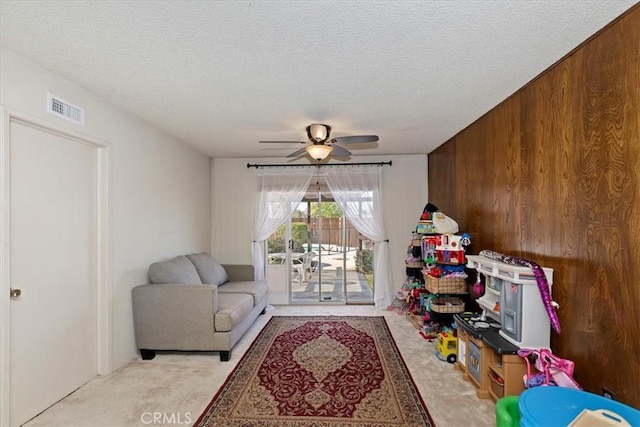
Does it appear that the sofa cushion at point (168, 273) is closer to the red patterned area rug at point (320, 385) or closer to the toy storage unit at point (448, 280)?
the red patterned area rug at point (320, 385)

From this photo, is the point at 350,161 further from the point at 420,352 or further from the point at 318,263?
the point at 420,352

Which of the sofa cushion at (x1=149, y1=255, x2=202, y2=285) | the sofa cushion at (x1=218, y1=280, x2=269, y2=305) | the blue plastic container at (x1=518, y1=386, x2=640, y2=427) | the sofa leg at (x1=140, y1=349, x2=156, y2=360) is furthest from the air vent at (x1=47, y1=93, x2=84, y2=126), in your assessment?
the blue plastic container at (x1=518, y1=386, x2=640, y2=427)

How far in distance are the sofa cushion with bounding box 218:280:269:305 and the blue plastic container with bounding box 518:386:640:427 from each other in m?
3.23

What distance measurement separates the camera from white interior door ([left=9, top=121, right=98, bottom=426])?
86.0 inches

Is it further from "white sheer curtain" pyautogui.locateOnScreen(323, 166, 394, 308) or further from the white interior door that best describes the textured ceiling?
"white sheer curtain" pyautogui.locateOnScreen(323, 166, 394, 308)

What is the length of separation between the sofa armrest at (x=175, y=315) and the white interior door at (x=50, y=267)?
17.6 inches

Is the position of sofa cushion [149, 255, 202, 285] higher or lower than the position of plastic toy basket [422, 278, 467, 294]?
higher

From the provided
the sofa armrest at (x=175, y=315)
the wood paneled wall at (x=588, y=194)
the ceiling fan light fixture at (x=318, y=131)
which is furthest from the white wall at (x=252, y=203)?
the wood paneled wall at (x=588, y=194)

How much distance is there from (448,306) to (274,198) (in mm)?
3172

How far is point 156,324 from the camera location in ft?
10.6

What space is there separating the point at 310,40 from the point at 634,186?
197cm

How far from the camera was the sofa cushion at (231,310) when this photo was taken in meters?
3.23

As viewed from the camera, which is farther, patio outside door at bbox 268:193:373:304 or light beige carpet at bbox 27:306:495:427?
patio outside door at bbox 268:193:373:304

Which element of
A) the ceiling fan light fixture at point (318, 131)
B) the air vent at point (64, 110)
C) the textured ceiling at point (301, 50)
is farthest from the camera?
the ceiling fan light fixture at point (318, 131)
